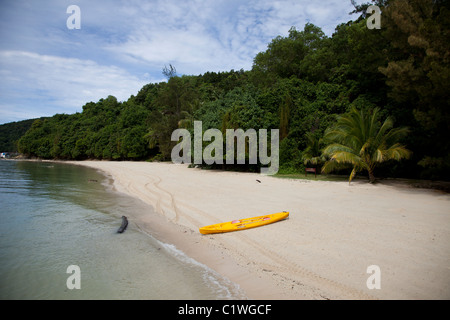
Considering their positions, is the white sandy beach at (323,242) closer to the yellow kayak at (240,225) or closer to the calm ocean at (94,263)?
the yellow kayak at (240,225)

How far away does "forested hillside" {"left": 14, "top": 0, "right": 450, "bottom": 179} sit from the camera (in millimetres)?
11047

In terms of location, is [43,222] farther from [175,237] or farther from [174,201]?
[175,237]

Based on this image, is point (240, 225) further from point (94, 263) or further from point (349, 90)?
point (349, 90)

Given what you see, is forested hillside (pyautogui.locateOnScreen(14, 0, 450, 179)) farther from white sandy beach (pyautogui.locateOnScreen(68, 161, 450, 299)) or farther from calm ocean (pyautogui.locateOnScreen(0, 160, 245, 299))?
calm ocean (pyautogui.locateOnScreen(0, 160, 245, 299))

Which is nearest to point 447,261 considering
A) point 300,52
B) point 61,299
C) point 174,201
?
point 61,299

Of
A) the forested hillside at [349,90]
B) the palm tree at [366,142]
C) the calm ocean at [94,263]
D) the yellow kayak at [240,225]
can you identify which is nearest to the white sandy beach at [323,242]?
the yellow kayak at [240,225]

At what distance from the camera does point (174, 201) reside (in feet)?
34.3

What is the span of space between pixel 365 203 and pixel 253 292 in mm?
6807

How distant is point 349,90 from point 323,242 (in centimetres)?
1720

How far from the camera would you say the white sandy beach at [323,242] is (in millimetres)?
3932

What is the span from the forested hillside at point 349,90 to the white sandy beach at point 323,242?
4.99 m

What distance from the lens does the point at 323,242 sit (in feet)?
18.2

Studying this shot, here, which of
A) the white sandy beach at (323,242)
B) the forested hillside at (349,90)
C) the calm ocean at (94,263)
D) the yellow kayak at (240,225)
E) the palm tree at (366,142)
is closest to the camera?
the white sandy beach at (323,242)

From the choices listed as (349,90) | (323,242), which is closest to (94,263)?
(323,242)
